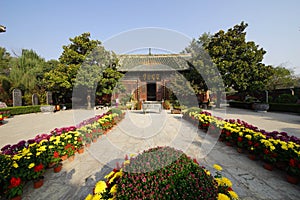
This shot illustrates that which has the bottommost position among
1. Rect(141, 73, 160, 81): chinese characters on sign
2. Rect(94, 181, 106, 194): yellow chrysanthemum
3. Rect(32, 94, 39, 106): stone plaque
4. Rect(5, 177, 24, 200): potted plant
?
Rect(5, 177, 24, 200): potted plant

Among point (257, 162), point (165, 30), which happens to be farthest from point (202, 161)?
point (165, 30)

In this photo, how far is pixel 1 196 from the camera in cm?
163

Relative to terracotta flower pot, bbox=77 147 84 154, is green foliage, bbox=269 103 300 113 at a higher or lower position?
higher

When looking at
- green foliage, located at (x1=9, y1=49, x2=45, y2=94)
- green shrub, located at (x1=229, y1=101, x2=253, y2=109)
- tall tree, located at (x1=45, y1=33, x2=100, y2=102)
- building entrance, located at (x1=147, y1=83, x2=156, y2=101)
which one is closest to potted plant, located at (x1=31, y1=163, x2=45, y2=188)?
tall tree, located at (x1=45, y1=33, x2=100, y2=102)

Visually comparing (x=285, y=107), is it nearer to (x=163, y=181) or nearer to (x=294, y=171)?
(x=294, y=171)

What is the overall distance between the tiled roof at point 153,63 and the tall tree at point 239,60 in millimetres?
3624

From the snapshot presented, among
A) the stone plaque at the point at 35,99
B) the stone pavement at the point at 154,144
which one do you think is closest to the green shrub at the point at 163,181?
the stone pavement at the point at 154,144

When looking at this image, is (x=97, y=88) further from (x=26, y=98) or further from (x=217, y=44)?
(x=217, y=44)

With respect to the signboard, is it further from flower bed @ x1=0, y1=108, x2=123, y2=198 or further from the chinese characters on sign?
flower bed @ x1=0, y1=108, x2=123, y2=198

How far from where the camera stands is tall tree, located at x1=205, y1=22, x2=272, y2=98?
9.97m

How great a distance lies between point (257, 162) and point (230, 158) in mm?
472

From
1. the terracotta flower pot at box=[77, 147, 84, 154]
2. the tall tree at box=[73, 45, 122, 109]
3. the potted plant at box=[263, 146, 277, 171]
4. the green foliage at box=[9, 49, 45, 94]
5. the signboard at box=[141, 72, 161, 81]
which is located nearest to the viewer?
the potted plant at box=[263, 146, 277, 171]

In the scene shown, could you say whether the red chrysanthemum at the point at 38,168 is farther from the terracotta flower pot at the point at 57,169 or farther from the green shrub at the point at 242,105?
the green shrub at the point at 242,105

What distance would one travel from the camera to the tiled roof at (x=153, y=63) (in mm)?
14977
